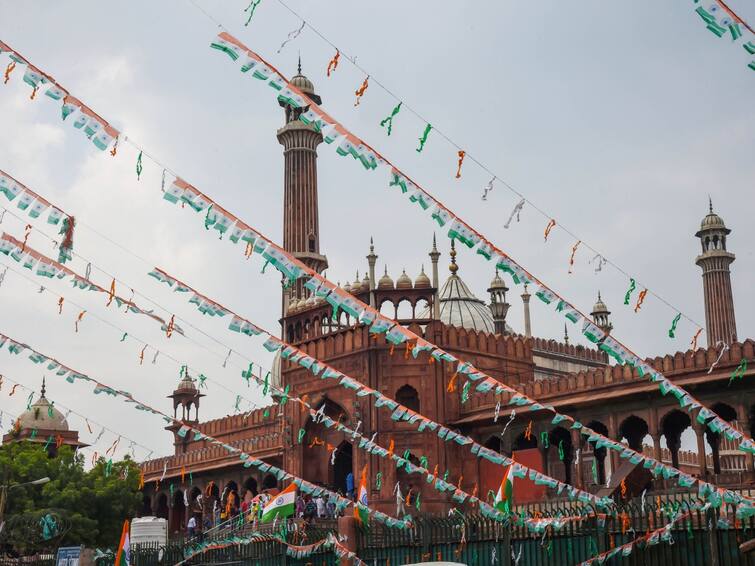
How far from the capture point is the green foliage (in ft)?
102

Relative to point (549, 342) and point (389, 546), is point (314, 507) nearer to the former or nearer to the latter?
point (389, 546)

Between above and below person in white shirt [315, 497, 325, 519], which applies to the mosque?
above

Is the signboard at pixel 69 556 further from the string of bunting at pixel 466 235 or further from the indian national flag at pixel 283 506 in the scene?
the string of bunting at pixel 466 235

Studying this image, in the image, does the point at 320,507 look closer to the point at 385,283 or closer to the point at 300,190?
the point at 385,283

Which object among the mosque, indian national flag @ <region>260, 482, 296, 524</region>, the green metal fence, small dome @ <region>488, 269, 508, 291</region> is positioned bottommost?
the green metal fence

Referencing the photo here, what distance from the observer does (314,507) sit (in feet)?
→ 85.6

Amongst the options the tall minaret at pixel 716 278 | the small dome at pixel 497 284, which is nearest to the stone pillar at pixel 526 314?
the small dome at pixel 497 284

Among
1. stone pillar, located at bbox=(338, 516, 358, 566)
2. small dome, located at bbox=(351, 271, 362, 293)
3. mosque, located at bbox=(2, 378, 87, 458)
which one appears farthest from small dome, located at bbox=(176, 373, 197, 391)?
stone pillar, located at bbox=(338, 516, 358, 566)

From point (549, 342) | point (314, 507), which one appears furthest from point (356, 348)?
point (549, 342)

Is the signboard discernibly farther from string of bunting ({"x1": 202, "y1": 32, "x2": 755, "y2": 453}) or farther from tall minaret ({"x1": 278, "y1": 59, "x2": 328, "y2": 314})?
tall minaret ({"x1": 278, "y1": 59, "x2": 328, "y2": 314})

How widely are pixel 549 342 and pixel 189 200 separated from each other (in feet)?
112

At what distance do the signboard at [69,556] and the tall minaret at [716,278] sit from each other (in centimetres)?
2949

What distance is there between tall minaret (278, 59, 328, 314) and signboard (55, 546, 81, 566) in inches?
1004

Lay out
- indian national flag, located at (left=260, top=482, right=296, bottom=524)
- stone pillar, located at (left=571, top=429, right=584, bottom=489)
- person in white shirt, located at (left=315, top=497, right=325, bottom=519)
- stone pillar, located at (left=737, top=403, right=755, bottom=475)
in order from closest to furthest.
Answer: indian national flag, located at (left=260, top=482, right=296, bottom=524) < stone pillar, located at (left=737, top=403, right=755, bottom=475) < stone pillar, located at (left=571, top=429, right=584, bottom=489) < person in white shirt, located at (left=315, top=497, right=325, bottom=519)
